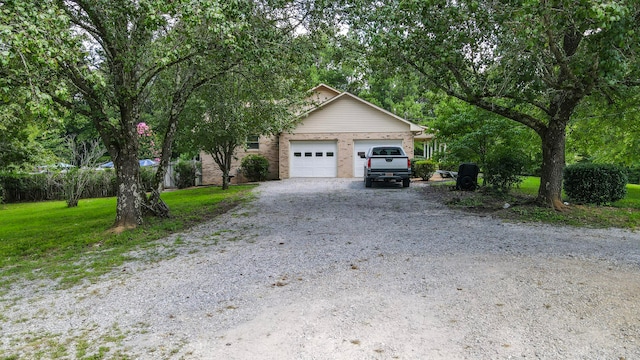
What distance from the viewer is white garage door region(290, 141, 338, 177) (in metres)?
22.9

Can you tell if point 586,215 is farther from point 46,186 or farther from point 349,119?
point 46,186

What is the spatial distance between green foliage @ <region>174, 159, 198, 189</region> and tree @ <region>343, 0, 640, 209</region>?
1684 cm

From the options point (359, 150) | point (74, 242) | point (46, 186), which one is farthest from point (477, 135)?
point (46, 186)

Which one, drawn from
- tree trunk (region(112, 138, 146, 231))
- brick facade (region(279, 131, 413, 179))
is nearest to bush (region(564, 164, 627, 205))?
brick facade (region(279, 131, 413, 179))

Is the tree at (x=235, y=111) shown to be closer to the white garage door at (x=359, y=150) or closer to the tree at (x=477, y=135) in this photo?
the tree at (x=477, y=135)

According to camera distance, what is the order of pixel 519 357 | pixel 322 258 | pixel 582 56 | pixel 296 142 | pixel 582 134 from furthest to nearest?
1. pixel 296 142
2. pixel 582 134
3. pixel 582 56
4. pixel 322 258
5. pixel 519 357

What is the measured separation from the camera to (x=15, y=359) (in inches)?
123

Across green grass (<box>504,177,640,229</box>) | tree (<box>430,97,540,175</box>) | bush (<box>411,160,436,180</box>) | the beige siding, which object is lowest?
green grass (<box>504,177,640,229</box>)

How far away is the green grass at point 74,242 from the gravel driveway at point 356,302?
666mm

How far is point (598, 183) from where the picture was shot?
10.6 meters

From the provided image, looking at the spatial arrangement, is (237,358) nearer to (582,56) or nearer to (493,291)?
(493,291)

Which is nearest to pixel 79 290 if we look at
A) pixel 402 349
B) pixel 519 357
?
pixel 402 349

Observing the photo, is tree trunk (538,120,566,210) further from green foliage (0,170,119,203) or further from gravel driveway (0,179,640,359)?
green foliage (0,170,119,203)

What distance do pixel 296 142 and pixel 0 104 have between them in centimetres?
1568
